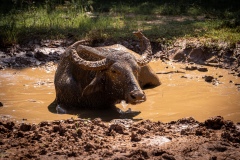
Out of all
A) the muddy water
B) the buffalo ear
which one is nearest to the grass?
the muddy water

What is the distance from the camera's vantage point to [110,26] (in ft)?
38.4

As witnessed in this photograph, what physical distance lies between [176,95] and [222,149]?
9.34ft

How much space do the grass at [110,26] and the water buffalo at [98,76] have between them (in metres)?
3.48

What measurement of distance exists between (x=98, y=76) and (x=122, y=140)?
1664mm

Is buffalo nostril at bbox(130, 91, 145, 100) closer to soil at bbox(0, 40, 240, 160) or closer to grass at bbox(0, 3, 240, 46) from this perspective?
soil at bbox(0, 40, 240, 160)

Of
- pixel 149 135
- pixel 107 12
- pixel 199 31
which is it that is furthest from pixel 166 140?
pixel 107 12

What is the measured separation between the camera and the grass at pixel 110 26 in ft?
34.8

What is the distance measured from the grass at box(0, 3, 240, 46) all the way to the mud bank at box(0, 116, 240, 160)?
186 inches

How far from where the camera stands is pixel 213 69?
9078 mm

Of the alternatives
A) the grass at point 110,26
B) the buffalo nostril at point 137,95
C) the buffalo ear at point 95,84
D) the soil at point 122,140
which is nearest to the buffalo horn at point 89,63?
the buffalo ear at point 95,84


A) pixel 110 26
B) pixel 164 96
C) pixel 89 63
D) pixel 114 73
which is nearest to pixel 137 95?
pixel 114 73

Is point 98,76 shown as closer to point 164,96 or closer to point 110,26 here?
point 164,96

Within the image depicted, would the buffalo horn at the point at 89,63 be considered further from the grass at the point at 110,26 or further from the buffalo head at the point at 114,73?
the grass at the point at 110,26

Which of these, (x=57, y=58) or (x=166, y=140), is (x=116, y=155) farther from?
(x=57, y=58)
